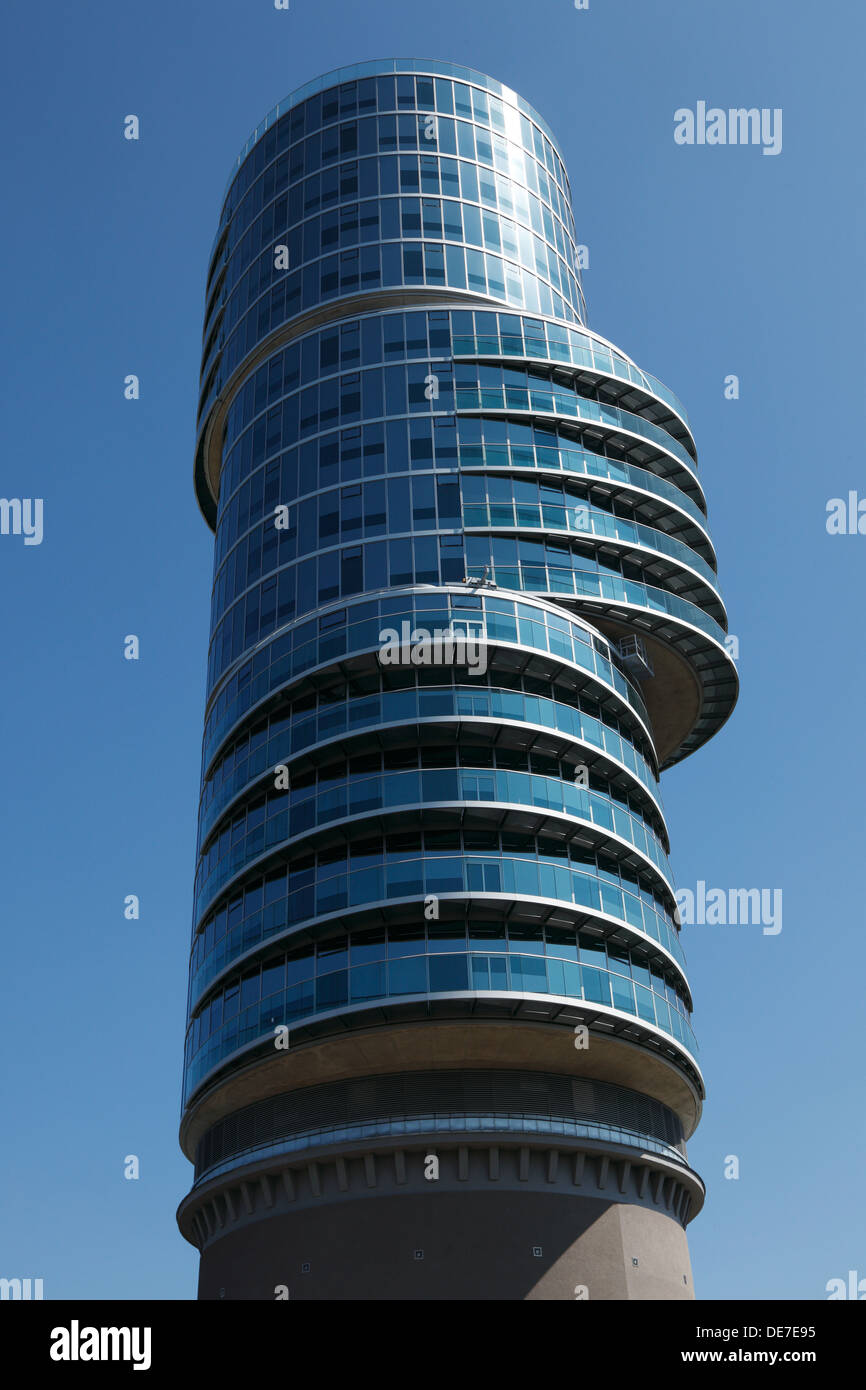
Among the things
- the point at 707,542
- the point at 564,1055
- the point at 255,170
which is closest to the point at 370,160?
the point at 255,170

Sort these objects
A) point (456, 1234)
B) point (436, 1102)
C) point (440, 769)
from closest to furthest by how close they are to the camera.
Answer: point (456, 1234) → point (436, 1102) → point (440, 769)

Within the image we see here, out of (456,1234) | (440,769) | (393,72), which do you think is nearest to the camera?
(456,1234)

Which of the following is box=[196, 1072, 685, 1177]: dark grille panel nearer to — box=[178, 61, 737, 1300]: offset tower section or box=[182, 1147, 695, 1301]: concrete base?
box=[178, 61, 737, 1300]: offset tower section

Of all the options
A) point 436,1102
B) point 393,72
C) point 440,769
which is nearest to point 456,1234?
point 436,1102

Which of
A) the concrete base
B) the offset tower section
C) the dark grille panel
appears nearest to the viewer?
the concrete base

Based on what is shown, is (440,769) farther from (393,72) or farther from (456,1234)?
(393,72)

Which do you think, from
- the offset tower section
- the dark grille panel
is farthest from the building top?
the dark grille panel

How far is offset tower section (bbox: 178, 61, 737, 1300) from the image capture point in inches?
2007

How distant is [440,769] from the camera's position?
5534 cm

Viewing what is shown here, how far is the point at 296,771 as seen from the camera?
58.6m

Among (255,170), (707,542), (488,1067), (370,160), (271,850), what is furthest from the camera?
(255,170)

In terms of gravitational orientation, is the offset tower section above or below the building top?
below
